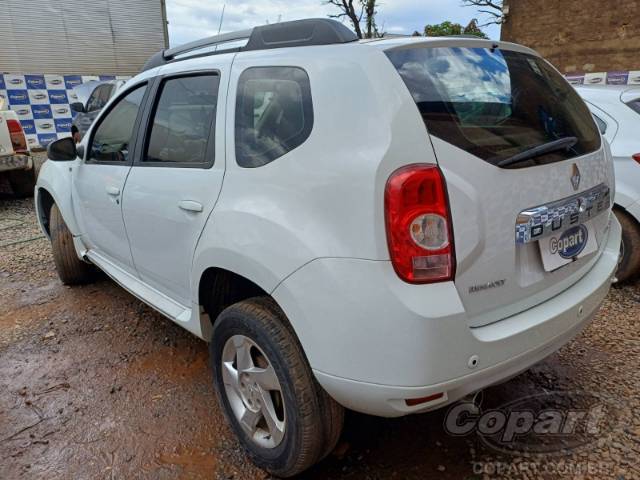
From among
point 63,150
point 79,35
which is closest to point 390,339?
point 63,150

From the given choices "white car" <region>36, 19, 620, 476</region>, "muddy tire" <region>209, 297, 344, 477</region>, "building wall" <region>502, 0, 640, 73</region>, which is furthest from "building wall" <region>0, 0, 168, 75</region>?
"muddy tire" <region>209, 297, 344, 477</region>

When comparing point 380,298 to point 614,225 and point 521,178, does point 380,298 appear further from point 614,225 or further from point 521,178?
point 614,225

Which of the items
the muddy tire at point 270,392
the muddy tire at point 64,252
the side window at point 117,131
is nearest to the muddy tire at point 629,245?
the muddy tire at point 270,392

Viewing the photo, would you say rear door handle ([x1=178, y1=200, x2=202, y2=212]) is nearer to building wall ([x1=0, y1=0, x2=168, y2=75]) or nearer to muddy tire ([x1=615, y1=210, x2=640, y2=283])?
muddy tire ([x1=615, y1=210, x2=640, y2=283])

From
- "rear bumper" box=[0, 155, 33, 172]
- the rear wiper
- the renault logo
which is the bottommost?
"rear bumper" box=[0, 155, 33, 172]

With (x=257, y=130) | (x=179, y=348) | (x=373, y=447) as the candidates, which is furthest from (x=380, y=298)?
(x=179, y=348)

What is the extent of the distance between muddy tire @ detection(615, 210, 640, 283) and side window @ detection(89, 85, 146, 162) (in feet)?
11.6

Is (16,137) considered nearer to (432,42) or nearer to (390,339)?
(432,42)

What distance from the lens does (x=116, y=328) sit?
3.40m

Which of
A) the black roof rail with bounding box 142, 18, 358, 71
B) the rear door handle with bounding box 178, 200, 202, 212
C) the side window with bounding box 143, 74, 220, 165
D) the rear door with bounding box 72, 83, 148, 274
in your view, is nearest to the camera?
the black roof rail with bounding box 142, 18, 358, 71

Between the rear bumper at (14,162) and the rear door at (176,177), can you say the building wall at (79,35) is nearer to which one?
the rear bumper at (14,162)

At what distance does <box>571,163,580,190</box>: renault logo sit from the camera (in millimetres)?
1784

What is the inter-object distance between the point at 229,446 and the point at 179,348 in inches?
40.8

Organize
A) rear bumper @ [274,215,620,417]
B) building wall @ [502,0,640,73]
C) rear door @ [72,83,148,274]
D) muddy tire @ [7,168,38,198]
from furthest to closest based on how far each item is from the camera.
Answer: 1. building wall @ [502,0,640,73]
2. muddy tire @ [7,168,38,198]
3. rear door @ [72,83,148,274]
4. rear bumper @ [274,215,620,417]
